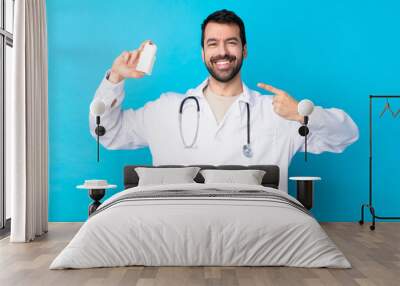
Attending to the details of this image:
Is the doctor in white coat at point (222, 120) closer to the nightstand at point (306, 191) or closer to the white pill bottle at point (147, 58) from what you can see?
the white pill bottle at point (147, 58)

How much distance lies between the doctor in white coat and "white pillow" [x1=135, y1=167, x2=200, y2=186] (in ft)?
1.64

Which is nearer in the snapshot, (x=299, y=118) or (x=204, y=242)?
(x=204, y=242)

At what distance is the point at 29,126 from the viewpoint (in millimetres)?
5344

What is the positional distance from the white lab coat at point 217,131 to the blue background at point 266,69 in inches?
4.4

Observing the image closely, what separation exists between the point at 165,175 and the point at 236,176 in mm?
754

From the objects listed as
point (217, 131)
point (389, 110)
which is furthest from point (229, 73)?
point (389, 110)

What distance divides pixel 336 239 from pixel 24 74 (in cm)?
341

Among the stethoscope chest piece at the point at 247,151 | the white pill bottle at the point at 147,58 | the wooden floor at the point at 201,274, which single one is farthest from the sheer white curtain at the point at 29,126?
the stethoscope chest piece at the point at 247,151

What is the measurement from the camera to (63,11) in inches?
256

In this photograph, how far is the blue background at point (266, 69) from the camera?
6.45 m

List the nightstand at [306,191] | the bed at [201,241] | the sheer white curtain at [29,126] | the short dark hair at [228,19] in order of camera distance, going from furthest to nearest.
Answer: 1. the short dark hair at [228,19]
2. the nightstand at [306,191]
3. the sheer white curtain at [29,126]
4. the bed at [201,241]

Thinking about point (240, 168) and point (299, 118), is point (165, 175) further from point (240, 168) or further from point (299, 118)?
point (299, 118)

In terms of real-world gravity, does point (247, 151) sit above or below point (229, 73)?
below

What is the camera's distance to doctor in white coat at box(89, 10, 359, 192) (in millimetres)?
6418
